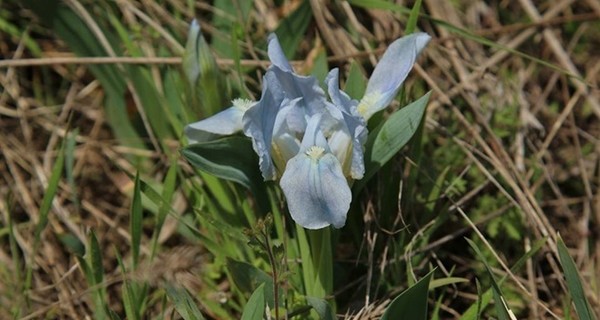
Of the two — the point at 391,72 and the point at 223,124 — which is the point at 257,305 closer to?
the point at 223,124

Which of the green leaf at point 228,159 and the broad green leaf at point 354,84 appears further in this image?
the broad green leaf at point 354,84

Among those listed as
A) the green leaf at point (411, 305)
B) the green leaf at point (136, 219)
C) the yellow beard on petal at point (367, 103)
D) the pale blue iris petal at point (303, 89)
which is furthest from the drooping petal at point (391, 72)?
the green leaf at point (136, 219)

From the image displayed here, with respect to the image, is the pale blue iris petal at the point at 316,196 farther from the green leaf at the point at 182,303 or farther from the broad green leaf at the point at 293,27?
the broad green leaf at the point at 293,27

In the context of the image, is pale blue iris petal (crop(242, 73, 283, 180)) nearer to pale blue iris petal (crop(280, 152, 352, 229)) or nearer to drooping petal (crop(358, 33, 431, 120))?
pale blue iris petal (crop(280, 152, 352, 229))

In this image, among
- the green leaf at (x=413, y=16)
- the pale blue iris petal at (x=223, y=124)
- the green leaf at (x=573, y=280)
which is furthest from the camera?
the green leaf at (x=413, y=16)

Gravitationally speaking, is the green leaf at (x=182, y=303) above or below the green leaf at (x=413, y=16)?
below

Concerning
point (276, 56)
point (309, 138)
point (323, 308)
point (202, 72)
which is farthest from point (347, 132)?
point (202, 72)

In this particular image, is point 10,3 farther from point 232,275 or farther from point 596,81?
point 596,81
